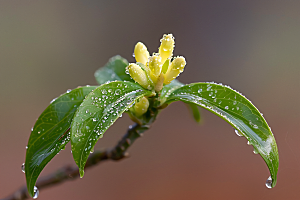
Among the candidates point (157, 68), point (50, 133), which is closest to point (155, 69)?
point (157, 68)

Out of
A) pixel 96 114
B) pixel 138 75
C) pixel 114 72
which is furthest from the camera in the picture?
pixel 114 72

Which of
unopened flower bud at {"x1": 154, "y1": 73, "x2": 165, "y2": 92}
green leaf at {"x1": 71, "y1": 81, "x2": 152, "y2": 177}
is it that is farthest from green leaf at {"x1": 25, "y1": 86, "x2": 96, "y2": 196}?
unopened flower bud at {"x1": 154, "y1": 73, "x2": 165, "y2": 92}

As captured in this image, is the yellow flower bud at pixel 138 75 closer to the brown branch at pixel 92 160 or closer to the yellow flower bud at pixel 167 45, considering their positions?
the yellow flower bud at pixel 167 45

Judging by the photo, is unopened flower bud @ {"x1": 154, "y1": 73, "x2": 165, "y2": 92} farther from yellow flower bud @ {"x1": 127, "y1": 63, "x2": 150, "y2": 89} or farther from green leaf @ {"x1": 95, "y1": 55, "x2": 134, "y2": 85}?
green leaf @ {"x1": 95, "y1": 55, "x2": 134, "y2": 85}

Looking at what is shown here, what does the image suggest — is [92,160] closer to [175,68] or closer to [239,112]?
[175,68]

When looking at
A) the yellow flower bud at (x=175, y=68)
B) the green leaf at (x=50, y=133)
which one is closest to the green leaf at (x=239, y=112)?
the yellow flower bud at (x=175, y=68)
